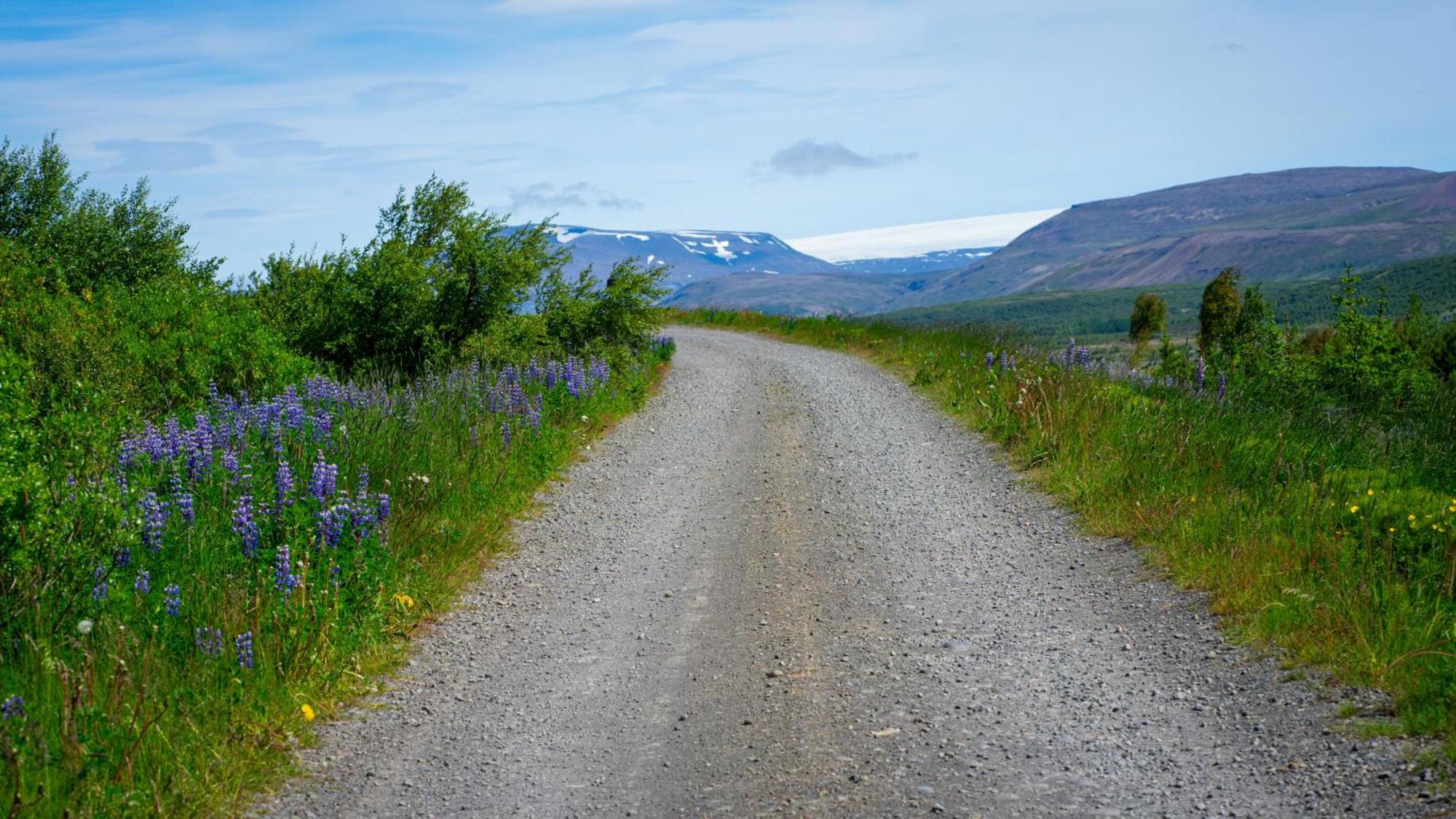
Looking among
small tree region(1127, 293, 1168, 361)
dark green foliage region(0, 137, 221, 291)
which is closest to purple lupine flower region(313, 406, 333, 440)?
dark green foliage region(0, 137, 221, 291)

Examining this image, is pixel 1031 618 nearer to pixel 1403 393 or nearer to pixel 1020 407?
pixel 1020 407

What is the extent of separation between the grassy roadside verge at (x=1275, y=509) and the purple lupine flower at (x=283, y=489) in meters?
6.77

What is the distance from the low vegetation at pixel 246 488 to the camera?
4.82 meters

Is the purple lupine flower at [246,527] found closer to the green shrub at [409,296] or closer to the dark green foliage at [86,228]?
the green shrub at [409,296]

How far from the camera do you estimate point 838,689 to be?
5930mm

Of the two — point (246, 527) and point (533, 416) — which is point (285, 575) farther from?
point (533, 416)

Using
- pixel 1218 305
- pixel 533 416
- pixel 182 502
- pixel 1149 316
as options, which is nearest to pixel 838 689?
pixel 182 502

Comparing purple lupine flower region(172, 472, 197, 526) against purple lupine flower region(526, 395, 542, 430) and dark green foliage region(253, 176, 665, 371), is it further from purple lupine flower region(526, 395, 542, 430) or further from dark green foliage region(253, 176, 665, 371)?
dark green foliage region(253, 176, 665, 371)

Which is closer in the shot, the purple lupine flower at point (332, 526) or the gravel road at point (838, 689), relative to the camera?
the gravel road at point (838, 689)

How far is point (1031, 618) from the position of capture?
7133 millimetres

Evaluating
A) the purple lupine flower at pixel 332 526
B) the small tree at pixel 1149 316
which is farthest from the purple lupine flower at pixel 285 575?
the small tree at pixel 1149 316

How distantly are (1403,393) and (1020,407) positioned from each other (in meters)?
5.91

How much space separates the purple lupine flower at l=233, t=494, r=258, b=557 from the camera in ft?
21.5

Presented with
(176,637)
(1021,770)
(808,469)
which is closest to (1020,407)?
(808,469)
